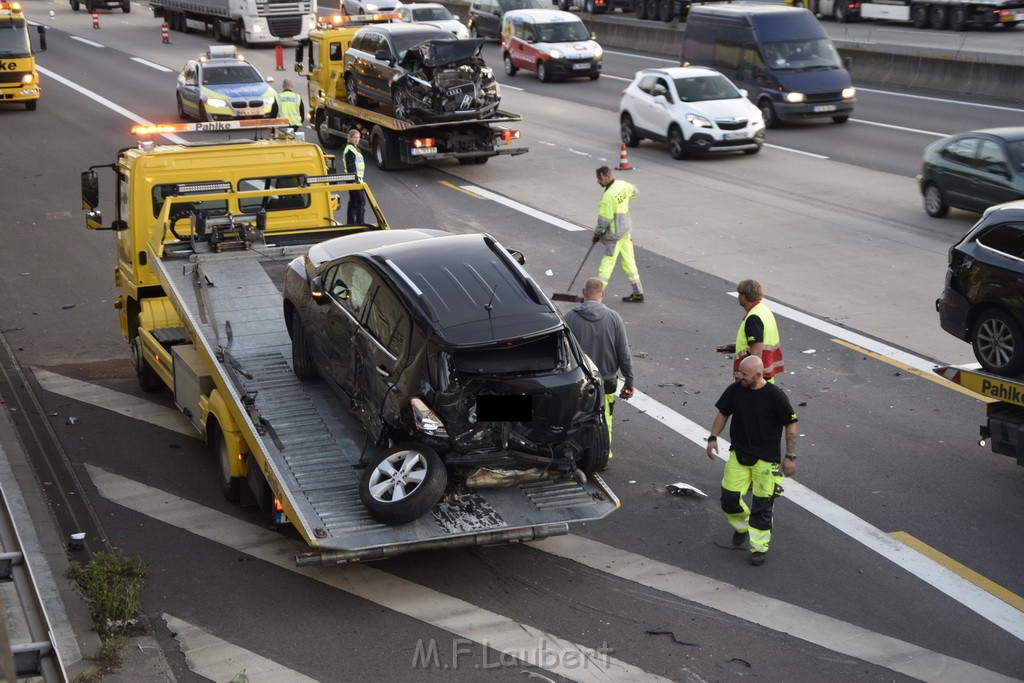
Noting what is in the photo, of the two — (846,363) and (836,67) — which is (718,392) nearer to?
(846,363)

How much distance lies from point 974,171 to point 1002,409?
945 cm

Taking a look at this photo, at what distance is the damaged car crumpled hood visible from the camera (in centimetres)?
2372

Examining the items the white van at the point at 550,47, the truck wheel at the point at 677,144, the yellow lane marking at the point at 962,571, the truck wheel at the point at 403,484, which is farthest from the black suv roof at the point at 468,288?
the white van at the point at 550,47

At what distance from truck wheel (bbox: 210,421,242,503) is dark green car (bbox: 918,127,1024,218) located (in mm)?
12469

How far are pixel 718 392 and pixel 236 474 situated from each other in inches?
209

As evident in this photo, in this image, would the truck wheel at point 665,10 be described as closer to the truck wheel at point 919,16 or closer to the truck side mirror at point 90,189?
the truck wheel at point 919,16

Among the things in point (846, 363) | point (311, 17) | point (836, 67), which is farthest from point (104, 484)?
point (311, 17)

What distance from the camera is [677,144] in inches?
1013

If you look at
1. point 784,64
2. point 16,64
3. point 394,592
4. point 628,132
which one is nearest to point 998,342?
point 394,592

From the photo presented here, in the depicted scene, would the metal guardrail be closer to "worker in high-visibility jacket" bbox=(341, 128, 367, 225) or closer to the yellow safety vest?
the yellow safety vest

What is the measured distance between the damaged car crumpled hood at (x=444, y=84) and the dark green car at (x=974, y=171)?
8162mm

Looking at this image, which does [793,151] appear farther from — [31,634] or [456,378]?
[31,634]

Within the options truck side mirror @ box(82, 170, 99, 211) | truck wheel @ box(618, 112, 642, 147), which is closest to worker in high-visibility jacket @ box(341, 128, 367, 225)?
truck side mirror @ box(82, 170, 99, 211)

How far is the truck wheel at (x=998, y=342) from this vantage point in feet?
36.6
